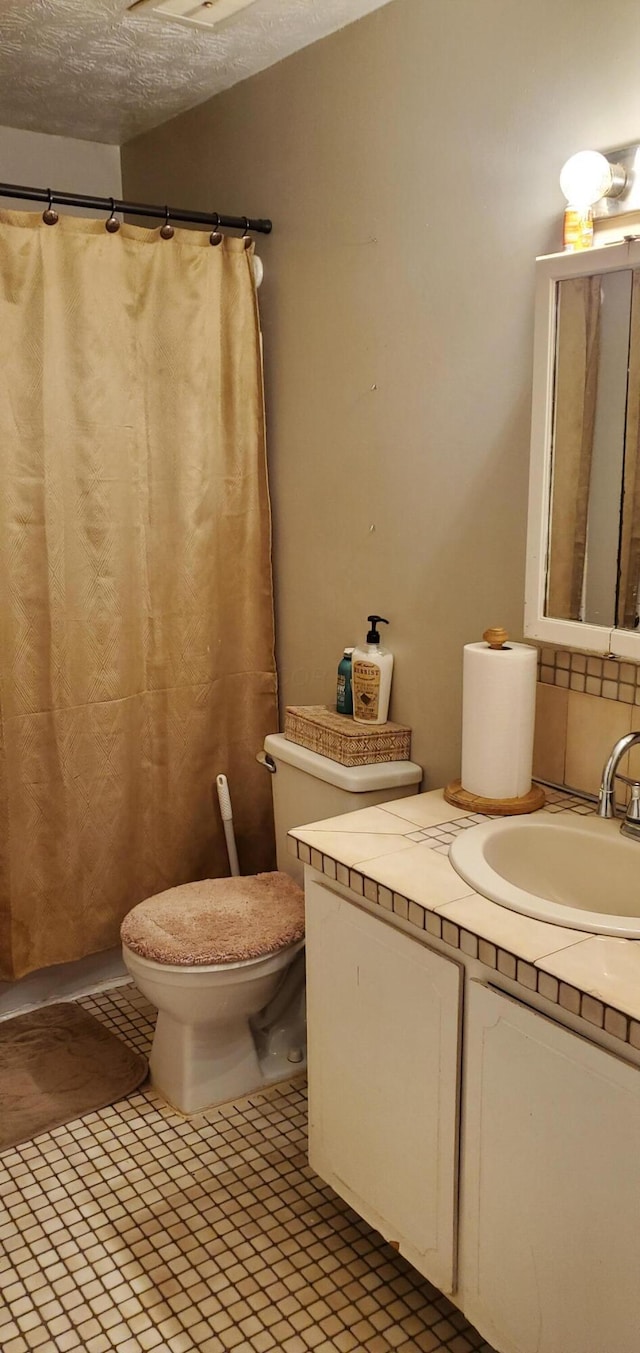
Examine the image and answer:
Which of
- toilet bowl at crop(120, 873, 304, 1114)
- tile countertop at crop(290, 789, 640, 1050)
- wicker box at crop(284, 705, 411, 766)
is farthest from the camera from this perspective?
wicker box at crop(284, 705, 411, 766)

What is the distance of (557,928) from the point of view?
1.39 metres

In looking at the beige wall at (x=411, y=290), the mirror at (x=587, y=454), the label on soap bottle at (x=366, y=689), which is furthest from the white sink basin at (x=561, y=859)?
the label on soap bottle at (x=366, y=689)

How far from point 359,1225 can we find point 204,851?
3.39 ft

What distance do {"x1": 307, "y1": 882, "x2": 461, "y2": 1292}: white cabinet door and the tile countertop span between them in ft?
0.25

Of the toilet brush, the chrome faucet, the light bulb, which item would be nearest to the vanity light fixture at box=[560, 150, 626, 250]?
the light bulb

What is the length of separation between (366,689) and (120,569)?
65 cm

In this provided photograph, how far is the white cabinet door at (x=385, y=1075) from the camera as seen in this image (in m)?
1.54

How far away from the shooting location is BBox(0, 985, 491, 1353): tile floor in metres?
1.68

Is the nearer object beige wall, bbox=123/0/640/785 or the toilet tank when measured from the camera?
beige wall, bbox=123/0/640/785

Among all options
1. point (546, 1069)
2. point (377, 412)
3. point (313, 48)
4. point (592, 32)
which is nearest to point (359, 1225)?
point (546, 1069)

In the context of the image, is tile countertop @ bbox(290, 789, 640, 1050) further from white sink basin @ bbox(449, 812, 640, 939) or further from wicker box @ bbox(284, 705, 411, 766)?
wicker box @ bbox(284, 705, 411, 766)

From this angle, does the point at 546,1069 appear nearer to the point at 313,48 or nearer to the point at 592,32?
the point at 592,32

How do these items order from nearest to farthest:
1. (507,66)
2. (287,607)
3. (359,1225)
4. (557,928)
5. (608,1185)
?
(608,1185), (557,928), (507,66), (359,1225), (287,607)

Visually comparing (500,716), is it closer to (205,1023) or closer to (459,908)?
(459,908)
